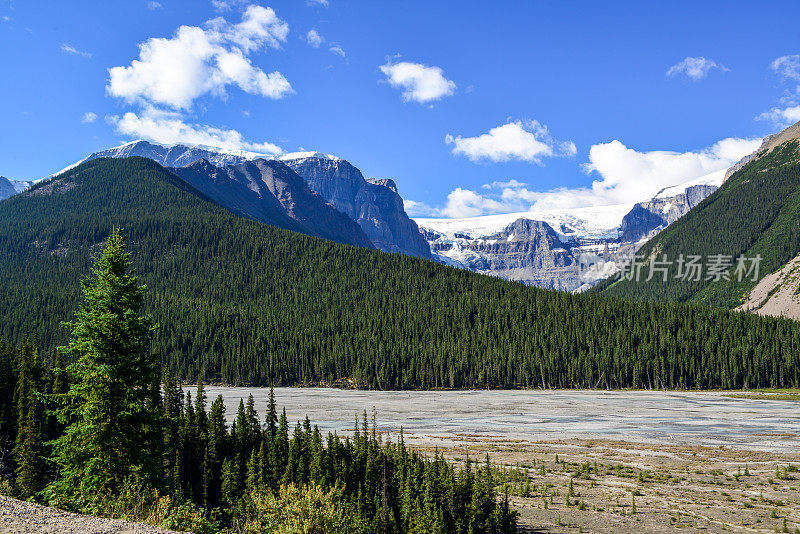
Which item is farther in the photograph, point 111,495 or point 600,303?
point 600,303

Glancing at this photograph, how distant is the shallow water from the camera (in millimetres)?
66700

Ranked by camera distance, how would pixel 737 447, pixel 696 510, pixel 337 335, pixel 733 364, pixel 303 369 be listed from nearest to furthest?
pixel 696 510 < pixel 737 447 < pixel 733 364 < pixel 303 369 < pixel 337 335

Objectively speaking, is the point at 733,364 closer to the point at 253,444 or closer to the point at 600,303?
the point at 600,303

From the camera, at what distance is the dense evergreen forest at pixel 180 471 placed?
2295cm

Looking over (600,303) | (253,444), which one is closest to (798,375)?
(600,303)

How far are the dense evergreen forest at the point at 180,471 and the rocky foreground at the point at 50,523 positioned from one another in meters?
2.89

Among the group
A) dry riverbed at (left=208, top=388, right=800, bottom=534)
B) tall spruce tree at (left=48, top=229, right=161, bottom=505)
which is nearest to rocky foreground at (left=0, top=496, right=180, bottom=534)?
tall spruce tree at (left=48, top=229, right=161, bottom=505)

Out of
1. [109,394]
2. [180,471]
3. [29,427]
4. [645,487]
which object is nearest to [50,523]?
[109,394]

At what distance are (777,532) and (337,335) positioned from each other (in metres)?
159

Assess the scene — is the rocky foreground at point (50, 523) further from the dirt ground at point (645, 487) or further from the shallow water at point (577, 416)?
the shallow water at point (577, 416)

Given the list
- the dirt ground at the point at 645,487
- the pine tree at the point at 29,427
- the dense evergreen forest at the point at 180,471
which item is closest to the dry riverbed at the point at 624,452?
the dirt ground at the point at 645,487

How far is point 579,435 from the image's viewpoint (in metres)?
67.1

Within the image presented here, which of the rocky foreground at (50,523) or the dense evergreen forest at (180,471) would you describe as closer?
the rocky foreground at (50,523)

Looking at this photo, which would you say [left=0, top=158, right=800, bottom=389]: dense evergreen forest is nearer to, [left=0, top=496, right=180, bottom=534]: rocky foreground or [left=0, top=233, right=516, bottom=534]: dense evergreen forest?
[left=0, top=233, right=516, bottom=534]: dense evergreen forest
